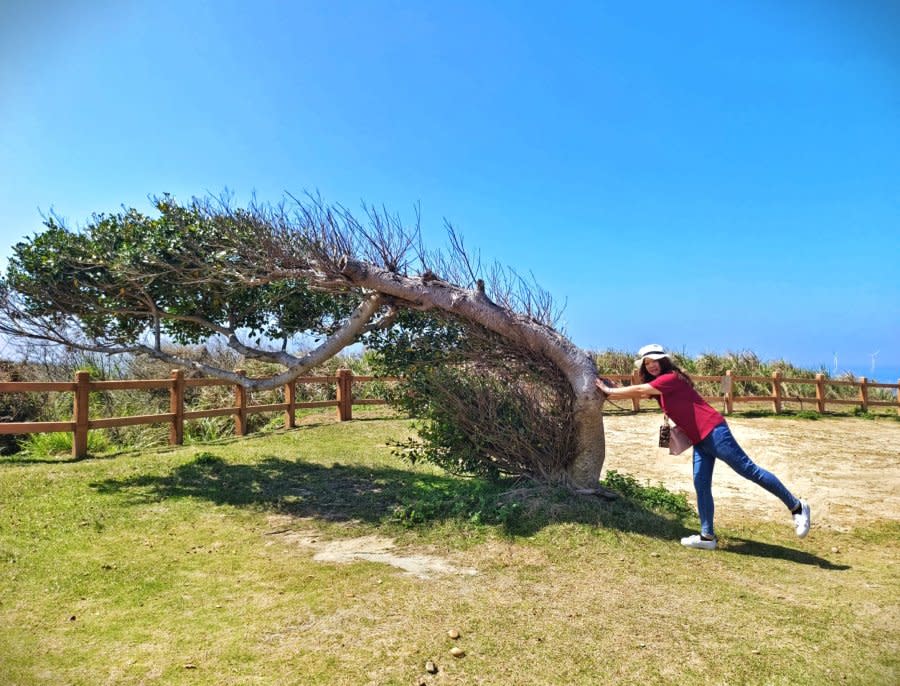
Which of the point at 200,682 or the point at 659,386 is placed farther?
the point at 659,386

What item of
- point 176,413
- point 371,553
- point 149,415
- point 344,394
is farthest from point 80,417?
point 371,553

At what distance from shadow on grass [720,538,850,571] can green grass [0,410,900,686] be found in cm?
4

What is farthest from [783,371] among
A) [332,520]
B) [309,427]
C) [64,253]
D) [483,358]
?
[64,253]

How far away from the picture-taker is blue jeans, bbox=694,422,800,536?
5.21 metres

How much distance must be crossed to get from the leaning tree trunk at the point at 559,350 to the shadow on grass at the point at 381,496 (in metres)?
0.36

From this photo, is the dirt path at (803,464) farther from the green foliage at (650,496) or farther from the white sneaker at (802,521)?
the white sneaker at (802,521)

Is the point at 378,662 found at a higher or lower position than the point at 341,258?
lower

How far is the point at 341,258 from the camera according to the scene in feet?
23.0

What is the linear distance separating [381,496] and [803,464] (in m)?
7.72

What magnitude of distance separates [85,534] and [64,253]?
4760 millimetres

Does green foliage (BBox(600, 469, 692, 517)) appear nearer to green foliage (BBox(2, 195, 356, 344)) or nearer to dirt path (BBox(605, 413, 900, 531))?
dirt path (BBox(605, 413, 900, 531))

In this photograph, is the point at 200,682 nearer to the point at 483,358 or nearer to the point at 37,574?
the point at 37,574

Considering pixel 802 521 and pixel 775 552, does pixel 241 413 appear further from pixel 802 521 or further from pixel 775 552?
pixel 802 521

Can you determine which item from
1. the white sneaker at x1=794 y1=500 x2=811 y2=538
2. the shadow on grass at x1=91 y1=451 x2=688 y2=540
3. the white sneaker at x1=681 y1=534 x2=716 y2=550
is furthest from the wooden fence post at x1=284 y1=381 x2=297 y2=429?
the white sneaker at x1=794 y1=500 x2=811 y2=538
